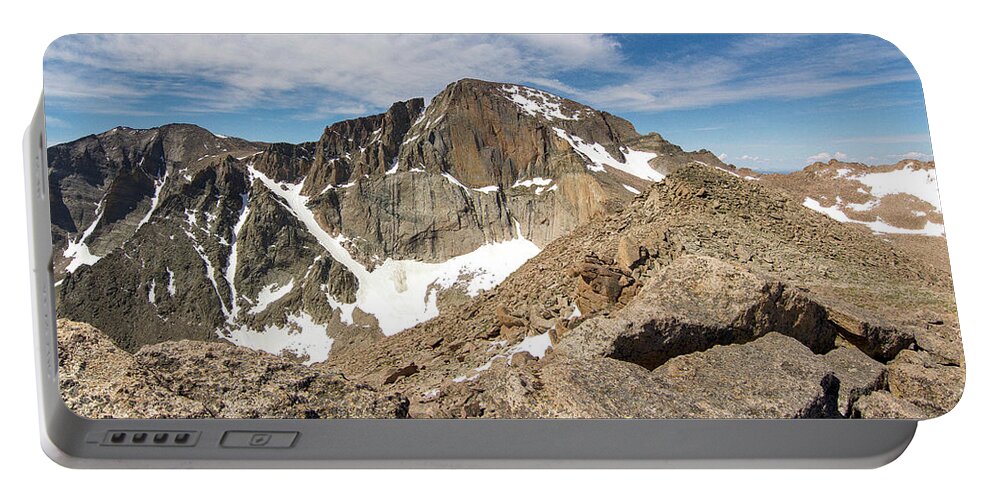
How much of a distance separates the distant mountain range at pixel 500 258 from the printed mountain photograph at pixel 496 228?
2cm

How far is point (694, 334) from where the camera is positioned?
150 inches

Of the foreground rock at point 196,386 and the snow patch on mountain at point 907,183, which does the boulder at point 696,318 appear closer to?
the snow patch on mountain at point 907,183

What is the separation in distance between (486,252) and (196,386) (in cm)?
186

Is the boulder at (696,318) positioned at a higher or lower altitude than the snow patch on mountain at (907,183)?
lower

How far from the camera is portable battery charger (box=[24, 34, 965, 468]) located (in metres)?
3.73

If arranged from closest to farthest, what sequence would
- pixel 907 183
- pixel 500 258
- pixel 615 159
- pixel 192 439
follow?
pixel 192 439 → pixel 907 183 → pixel 500 258 → pixel 615 159

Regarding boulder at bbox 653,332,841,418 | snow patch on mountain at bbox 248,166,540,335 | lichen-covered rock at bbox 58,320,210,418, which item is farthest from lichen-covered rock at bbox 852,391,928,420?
lichen-covered rock at bbox 58,320,210,418

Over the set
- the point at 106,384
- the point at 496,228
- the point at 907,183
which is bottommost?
the point at 106,384

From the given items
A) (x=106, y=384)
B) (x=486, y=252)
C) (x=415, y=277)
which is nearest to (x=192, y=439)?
(x=106, y=384)

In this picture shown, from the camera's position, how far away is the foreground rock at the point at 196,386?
365 centimetres

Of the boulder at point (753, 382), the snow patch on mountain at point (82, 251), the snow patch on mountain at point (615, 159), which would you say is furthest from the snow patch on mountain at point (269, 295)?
the boulder at point (753, 382)

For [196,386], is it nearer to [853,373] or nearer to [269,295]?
[269,295]

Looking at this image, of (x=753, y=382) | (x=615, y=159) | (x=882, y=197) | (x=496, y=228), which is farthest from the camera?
(x=615, y=159)

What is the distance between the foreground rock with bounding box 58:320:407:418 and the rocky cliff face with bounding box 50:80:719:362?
0.10 meters
